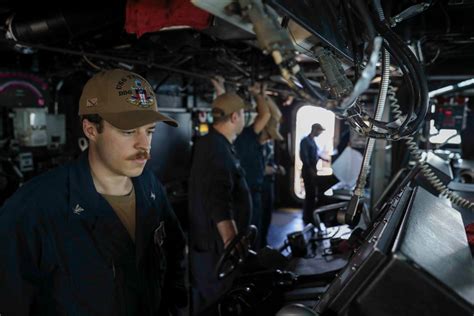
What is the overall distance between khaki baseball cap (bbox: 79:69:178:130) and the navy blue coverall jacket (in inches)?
8.3

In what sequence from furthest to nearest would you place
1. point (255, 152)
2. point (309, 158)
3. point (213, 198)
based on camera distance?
point (309, 158) < point (255, 152) < point (213, 198)

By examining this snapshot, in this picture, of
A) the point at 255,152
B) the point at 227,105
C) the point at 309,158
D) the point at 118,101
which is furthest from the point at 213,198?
the point at 309,158

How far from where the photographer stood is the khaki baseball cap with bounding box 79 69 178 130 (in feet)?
4.65

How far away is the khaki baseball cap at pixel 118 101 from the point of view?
142 cm

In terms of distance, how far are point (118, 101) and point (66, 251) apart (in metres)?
0.55

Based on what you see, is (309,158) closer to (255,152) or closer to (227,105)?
(255,152)

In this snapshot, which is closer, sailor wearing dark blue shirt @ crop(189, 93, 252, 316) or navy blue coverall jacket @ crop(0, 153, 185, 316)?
navy blue coverall jacket @ crop(0, 153, 185, 316)

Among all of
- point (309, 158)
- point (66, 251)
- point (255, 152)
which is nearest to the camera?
point (66, 251)

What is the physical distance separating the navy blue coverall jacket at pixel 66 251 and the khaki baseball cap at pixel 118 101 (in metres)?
0.21

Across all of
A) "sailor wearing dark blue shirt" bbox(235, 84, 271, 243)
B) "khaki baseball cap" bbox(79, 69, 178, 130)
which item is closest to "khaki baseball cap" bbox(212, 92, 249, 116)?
"sailor wearing dark blue shirt" bbox(235, 84, 271, 243)

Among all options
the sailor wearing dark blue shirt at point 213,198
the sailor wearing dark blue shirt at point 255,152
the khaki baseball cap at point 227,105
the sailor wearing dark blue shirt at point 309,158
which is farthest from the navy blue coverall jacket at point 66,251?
the sailor wearing dark blue shirt at point 309,158

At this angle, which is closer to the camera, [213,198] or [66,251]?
[66,251]

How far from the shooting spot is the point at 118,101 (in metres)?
1.42

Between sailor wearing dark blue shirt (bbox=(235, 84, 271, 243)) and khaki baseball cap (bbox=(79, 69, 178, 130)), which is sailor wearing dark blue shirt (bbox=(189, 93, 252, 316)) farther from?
khaki baseball cap (bbox=(79, 69, 178, 130))
